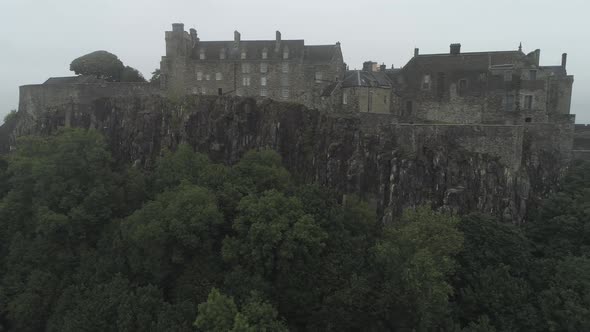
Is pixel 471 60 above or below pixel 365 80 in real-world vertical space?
above

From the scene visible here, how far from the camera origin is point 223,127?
136 feet

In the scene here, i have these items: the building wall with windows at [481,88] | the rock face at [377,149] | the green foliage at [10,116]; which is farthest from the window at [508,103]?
the green foliage at [10,116]

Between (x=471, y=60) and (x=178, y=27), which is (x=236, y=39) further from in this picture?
(x=471, y=60)

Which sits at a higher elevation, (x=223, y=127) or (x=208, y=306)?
(x=223, y=127)

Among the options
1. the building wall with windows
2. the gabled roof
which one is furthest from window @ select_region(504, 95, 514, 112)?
the gabled roof

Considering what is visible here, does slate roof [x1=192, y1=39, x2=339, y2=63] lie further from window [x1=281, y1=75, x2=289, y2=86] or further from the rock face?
the rock face

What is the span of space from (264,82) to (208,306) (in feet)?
87.1

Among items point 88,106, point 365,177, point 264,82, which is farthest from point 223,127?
point 88,106

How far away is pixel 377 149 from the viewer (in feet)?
115

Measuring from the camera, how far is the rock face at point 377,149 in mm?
32250

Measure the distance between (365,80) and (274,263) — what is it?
20569 mm

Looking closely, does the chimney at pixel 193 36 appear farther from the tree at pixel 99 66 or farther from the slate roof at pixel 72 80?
the tree at pixel 99 66

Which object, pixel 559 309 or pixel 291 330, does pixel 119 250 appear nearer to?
pixel 291 330

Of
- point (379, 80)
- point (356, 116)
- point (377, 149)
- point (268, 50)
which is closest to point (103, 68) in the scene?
point (268, 50)
